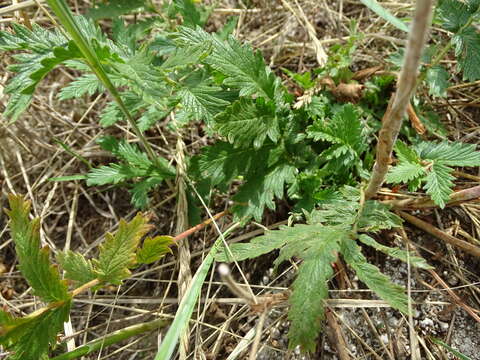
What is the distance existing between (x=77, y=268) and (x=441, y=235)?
5.32ft

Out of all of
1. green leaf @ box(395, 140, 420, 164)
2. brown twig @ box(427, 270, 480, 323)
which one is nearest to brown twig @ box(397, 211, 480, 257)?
brown twig @ box(427, 270, 480, 323)

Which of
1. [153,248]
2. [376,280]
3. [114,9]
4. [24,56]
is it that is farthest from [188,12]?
[376,280]

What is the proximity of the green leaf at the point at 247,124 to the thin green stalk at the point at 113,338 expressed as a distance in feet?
3.06

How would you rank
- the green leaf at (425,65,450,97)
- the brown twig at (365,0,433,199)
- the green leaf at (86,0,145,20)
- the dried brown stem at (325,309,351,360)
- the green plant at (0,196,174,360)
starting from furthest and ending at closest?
the green leaf at (86,0,145,20), the green leaf at (425,65,450,97), the dried brown stem at (325,309,351,360), the green plant at (0,196,174,360), the brown twig at (365,0,433,199)

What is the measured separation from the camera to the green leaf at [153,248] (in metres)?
1.76

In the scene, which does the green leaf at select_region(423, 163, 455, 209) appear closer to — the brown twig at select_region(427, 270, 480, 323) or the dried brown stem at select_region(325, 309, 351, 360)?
the brown twig at select_region(427, 270, 480, 323)

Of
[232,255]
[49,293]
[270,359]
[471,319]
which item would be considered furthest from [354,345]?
[49,293]

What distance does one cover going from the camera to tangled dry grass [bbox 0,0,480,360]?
1.89 metres

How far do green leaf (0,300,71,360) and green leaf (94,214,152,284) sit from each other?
21 cm

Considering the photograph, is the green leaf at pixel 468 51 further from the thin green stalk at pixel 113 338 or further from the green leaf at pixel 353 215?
the thin green stalk at pixel 113 338

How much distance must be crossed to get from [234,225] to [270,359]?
2.08 feet

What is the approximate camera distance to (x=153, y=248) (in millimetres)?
1777

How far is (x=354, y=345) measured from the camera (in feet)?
6.12

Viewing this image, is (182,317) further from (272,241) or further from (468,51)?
(468,51)
